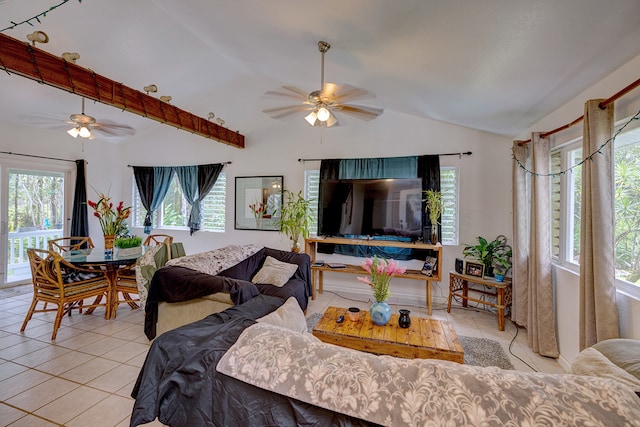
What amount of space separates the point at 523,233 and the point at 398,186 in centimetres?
159

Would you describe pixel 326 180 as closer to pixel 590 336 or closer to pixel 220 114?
pixel 220 114

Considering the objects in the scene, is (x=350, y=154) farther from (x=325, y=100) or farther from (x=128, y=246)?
(x=128, y=246)

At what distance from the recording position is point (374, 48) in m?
2.15

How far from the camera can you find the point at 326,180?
14.3 ft

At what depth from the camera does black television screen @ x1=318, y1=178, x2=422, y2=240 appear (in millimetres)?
3922

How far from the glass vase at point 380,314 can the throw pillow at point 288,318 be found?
103 cm

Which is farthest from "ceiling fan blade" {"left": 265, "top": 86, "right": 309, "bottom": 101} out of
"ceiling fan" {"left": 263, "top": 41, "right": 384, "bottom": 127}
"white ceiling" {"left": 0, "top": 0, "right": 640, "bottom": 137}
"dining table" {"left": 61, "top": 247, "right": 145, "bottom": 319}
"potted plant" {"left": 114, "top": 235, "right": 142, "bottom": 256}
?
"potted plant" {"left": 114, "top": 235, "right": 142, "bottom": 256}

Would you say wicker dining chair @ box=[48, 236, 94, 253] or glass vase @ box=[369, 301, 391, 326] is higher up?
wicker dining chair @ box=[48, 236, 94, 253]

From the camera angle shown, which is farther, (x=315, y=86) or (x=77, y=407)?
(x=315, y=86)

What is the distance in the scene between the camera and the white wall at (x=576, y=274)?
1.68 m

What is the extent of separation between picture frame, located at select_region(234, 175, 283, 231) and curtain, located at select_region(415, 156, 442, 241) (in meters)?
2.38

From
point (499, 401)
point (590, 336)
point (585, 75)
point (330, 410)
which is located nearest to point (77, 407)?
point (330, 410)

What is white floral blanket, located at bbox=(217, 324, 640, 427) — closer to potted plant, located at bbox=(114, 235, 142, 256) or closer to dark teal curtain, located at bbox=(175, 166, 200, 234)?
potted plant, located at bbox=(114, 235, 142, 256)

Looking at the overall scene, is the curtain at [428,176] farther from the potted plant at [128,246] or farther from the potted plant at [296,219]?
the potted plant at [128,246]
